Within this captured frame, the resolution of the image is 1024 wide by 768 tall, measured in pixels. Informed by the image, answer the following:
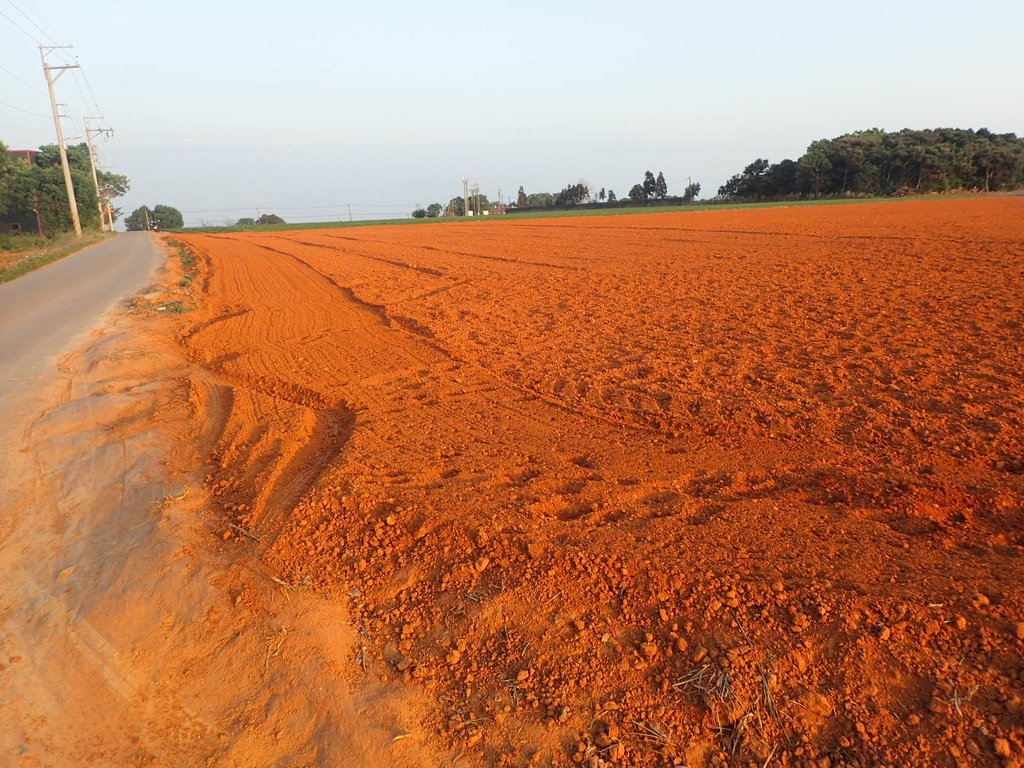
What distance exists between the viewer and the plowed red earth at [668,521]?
217 centimetres

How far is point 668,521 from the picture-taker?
3324 millimetres

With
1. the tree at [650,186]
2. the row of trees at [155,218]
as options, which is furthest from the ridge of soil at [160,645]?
the row of trees at [155,218]

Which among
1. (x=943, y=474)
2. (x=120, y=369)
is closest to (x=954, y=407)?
(x=943, y=474)

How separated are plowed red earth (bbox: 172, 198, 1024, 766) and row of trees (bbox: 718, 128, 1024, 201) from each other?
6692 centimetres

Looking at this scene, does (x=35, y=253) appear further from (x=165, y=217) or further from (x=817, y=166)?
(x=165, y=217)

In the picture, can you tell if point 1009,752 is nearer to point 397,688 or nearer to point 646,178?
point 397,688

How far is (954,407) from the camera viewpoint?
15.6ft

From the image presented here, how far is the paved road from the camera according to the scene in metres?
7.69

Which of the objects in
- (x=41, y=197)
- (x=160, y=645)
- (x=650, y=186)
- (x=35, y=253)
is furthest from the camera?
(x=650, y=186)

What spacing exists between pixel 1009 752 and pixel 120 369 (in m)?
8.33

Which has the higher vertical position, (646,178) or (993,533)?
(646,178)

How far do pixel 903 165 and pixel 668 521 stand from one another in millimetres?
74849

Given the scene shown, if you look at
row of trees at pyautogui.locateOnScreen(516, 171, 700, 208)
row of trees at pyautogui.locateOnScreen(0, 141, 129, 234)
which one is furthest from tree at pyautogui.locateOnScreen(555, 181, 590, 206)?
row of trees at pyautogui.locateOnScreen(0, 141, 129, 234)

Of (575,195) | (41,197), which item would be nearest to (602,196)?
(575,195)
